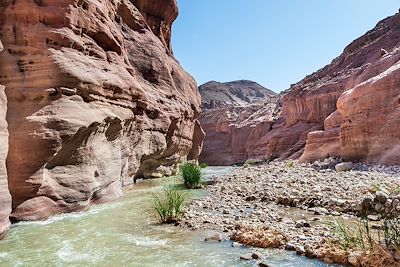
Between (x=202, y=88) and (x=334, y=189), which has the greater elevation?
(x=202, y=88)

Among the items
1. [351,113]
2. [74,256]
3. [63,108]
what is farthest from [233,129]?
[74,256]

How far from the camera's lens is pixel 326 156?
92.9 ft

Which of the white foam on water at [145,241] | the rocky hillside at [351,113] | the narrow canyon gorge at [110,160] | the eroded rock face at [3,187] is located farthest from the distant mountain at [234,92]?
the white foam on water at [145,241]

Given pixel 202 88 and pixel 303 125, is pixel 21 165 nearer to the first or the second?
pixel 303 125

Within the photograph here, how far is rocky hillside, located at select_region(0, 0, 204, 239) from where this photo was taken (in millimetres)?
9055

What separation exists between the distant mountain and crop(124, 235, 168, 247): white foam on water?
296 feet

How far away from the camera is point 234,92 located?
116688mm

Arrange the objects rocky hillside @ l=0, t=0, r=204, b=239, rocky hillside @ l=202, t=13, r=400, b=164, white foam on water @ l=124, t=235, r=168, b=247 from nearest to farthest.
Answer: white foam on water @ l=124, t=235, r=168, b=247 < rocky hillside @ l=0, t=0, r=204, b=239 < rocky hillside @ l=202, t=13, r=400, b=164

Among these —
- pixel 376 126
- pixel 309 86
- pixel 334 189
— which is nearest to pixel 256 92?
pixel 309 86

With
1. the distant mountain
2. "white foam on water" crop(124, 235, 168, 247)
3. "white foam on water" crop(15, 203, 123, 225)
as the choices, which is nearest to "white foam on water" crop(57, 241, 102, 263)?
"white foam on water" crop(124, 235, 168, 247)

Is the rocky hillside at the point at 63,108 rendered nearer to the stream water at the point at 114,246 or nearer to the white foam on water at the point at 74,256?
the stream water at the point at 114,246

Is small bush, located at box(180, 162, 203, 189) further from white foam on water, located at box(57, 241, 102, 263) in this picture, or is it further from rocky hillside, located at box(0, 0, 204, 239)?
white foam on water, located at box(57, 241, 102, 263)

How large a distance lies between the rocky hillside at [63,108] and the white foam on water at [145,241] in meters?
2.95

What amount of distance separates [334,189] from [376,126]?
10.2 meters
